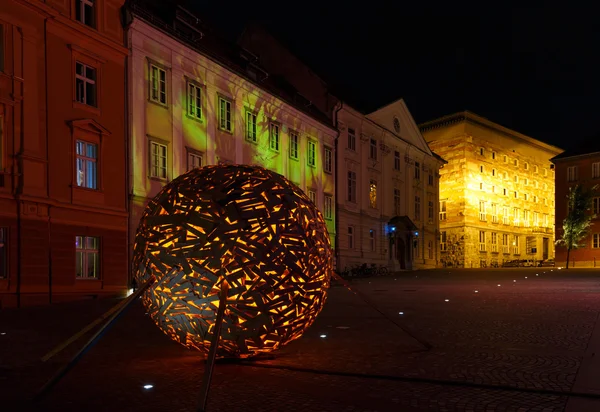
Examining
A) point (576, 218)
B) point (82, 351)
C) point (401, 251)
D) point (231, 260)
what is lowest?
point (401, 251)

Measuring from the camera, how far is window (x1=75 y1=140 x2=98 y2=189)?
58.7ft

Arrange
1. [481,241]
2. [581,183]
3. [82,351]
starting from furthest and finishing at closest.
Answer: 1. [481,241]
2. [581,183]
3. [82,351]

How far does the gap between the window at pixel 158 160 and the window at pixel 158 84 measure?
5.84 feet

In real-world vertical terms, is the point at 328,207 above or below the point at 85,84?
below

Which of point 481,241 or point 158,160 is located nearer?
point 158,160

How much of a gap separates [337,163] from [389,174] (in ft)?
25.4

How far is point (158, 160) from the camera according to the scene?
2150cm

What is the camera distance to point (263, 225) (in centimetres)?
526

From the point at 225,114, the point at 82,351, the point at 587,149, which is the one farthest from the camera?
the point at 587,149

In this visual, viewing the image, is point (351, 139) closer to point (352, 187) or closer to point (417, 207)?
point (352, 187)

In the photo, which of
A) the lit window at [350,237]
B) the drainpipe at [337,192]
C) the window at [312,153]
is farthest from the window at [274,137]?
the lit window at [350,237]

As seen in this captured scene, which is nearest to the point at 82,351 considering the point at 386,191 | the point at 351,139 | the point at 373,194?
the point at 351,139

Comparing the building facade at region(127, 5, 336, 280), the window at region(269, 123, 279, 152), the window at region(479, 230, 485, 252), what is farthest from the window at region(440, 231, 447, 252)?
the window at region(269, 123, 279, 152)

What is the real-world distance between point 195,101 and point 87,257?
28.5 ft
